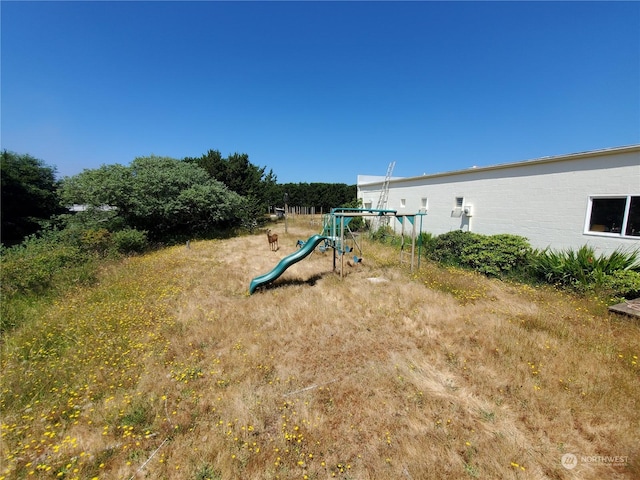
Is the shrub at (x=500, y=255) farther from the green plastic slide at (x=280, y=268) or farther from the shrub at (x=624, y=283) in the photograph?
the green plastic slide at (x=280, y=268)

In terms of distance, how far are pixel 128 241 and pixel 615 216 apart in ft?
50.0

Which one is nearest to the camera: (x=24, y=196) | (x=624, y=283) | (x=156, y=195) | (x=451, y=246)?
(x=624, y=283)

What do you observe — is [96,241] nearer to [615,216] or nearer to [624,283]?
[624,283]

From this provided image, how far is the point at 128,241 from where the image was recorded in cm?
984

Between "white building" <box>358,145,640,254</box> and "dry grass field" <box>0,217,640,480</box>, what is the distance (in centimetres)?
239

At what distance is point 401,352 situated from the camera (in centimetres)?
373

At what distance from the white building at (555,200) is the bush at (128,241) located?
12.8 m

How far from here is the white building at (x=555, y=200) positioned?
5695mm

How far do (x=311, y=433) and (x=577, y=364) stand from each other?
3.61 metres

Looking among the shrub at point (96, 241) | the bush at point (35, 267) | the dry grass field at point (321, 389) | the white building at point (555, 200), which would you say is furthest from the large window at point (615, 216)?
the shrub at point (96, 241)

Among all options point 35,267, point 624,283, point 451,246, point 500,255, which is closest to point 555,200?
point 500,255

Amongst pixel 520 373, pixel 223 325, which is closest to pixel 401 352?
pixel 520 373

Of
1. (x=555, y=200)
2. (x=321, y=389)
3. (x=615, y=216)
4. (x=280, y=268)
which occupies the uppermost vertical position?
(x=555, y=200)

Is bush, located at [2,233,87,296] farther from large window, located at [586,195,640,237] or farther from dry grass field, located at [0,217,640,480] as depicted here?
large window, located at [586,195,640,237]
